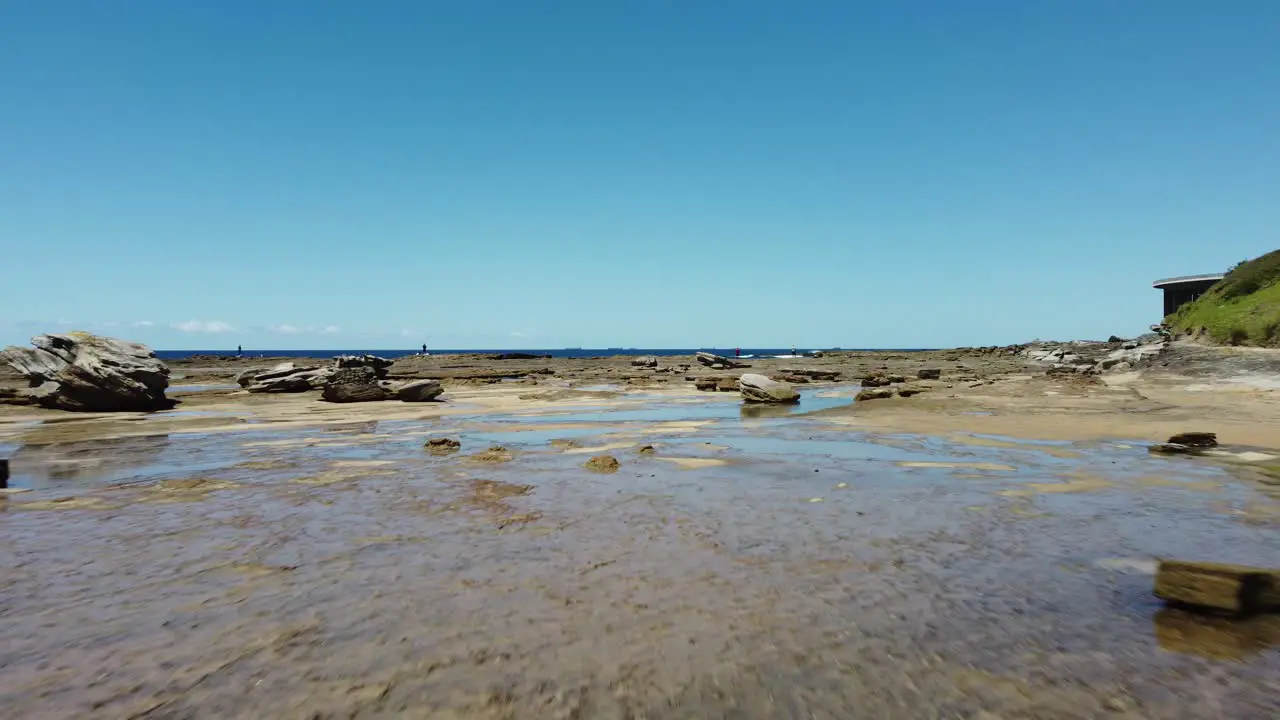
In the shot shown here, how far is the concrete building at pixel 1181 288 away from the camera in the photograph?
54.2 metres

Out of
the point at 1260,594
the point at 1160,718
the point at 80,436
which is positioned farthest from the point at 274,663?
the point at 80,436

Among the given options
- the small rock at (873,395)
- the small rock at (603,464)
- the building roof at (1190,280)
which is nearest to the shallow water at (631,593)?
the small rock at (603,464)

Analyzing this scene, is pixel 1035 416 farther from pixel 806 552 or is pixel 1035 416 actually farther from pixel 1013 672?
pixel 1013 672

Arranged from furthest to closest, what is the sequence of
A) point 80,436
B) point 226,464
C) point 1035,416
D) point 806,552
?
1. point 1035,416
2. point 80,436
3. point 226,464
4. point 806,552

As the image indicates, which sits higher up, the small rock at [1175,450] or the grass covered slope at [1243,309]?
the grass covered slope at [1243,309]

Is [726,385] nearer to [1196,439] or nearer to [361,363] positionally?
[361,363]

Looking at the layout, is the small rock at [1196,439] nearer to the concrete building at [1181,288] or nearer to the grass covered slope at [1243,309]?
the grass covered slope at [1243,309]

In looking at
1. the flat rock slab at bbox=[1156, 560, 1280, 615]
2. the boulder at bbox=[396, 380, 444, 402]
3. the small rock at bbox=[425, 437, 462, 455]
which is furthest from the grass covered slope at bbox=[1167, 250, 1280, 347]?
the boulder at bbox=[396, 380, 444, 402]

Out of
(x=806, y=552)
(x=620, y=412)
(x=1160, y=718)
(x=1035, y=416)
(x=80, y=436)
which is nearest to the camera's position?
(x=1160, y=718)

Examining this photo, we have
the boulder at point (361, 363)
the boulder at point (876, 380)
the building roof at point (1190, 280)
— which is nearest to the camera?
the boulder at point (361, 363)

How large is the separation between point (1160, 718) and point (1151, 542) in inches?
152

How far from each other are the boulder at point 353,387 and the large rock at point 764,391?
1457 cm

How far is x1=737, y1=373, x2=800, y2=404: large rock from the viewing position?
77.7 feet

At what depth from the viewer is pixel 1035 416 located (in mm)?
17438
